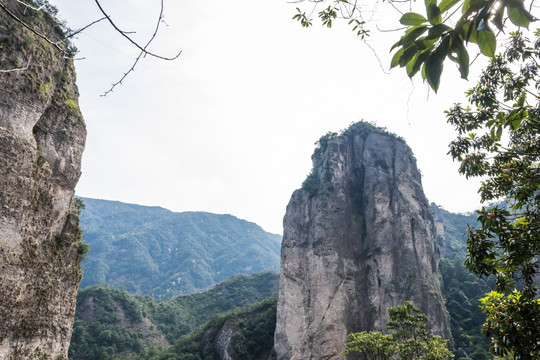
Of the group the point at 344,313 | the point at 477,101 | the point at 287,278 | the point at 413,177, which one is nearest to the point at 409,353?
the point at 477,101

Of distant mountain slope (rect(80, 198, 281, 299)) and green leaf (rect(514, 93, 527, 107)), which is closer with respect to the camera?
green leaf (rect(514, 93, 527, 107))

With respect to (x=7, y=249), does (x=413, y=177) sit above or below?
above

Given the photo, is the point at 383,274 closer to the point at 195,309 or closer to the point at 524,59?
the point at 524,59

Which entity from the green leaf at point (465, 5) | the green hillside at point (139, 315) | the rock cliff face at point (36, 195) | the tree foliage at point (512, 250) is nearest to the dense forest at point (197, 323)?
the green hillside at point (139, 315)

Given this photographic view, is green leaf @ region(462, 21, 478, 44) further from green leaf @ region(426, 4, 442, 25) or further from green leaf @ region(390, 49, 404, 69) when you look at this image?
green leaf @ region(390, 49, 404, 69)

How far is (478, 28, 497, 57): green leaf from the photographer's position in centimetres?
122

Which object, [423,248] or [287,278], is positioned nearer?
[423,248]

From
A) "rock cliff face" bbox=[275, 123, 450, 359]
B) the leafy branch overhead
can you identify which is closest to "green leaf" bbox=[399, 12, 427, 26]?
the leafy branch overhead

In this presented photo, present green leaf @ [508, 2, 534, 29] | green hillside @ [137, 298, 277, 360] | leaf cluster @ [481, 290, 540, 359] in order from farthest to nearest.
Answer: green hillside @ [137, 298, 277, 360]
leaf cluster @ [481, 290, 540, 359]
green leaf @ [508, 2, 534, 29]

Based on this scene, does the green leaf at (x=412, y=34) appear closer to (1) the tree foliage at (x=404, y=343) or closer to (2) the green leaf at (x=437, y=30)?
(2) the green leaf at (x=437, y=30)

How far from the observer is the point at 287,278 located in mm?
31750

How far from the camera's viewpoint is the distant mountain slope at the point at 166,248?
114 m

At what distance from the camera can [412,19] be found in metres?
1.31

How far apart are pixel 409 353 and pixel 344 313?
15057 mm
